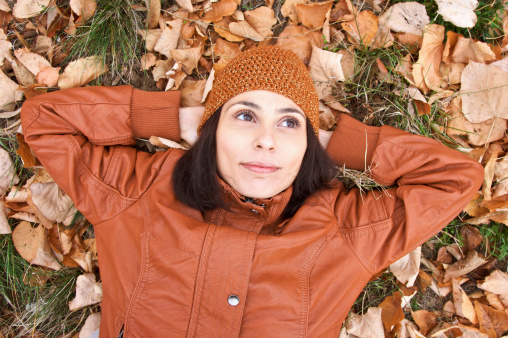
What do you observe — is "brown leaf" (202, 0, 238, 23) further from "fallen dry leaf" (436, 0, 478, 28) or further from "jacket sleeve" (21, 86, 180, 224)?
"fallen dry leaf" (436, 0, 478, 28)

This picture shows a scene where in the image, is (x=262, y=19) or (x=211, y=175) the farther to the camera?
(x=262, y=19)

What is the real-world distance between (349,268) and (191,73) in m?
1.93

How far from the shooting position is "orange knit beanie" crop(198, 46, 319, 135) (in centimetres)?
215

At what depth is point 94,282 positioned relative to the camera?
9.46ft

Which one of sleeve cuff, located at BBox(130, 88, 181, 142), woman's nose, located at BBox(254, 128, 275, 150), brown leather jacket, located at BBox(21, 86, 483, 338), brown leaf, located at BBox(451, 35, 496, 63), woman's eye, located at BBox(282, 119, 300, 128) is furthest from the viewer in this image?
brown leaf, located at BBox(451, 35, 496, 63)

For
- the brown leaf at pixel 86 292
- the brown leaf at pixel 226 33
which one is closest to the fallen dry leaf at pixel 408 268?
the brown leaf at pixel 226 33

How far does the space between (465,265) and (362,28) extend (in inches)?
82.3

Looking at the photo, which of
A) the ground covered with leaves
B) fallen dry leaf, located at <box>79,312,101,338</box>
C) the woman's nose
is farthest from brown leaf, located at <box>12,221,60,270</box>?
the woman's nose

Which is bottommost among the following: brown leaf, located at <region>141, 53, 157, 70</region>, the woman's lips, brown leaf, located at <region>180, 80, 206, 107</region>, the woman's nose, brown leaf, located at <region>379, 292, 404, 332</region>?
brown leaf, located at <region>379, 292, 404, 332</region>

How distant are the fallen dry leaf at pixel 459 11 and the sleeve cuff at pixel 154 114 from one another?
2126 mm

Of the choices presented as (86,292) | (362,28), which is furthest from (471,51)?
(86,292)

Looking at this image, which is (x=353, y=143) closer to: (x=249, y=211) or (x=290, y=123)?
(x=290, y=123)

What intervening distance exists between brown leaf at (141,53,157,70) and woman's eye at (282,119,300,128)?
1299 mm

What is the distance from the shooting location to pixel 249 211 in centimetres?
233
